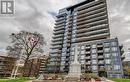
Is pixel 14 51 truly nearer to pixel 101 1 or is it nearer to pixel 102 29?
pixel 102 29

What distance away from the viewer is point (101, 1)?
305 feet

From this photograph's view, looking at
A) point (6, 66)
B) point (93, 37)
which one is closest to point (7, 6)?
point (93, 37)

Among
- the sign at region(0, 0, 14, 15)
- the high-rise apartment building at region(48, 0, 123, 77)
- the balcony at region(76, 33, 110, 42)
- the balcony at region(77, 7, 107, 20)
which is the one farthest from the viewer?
the balcony at region(77, 7, 107, 20)

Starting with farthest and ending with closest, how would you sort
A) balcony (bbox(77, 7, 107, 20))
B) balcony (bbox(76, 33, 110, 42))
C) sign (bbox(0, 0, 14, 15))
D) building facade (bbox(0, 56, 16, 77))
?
building facade (bbox(0, 56, 16, 77)) < balcony (bbox(77, 7, 107, 20)) < balcony (bbox(76, 33, 110, 42)) < sign (bbox(0, 0, 14, 15))

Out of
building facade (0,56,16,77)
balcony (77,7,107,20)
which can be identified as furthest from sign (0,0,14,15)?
building facade (0,56,16,77)

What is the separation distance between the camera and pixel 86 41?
91.3 m

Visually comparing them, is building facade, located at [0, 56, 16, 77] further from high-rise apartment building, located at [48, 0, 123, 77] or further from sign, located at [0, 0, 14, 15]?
sign, located at [0, 0, 14, 15]

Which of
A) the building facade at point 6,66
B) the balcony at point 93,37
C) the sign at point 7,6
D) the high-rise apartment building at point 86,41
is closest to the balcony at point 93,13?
the high-rise apartment building at point 86,41

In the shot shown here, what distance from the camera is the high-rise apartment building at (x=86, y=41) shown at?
244 ft

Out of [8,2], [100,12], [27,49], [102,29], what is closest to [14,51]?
[27,49]

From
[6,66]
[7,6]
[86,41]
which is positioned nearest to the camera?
[7,6]

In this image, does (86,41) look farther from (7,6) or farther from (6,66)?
(7,6)

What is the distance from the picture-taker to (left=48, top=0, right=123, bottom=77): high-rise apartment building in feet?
244

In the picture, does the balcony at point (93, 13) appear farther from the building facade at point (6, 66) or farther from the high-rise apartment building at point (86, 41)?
the building facade at point (6, 66)
